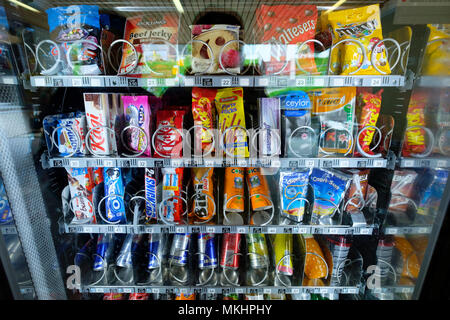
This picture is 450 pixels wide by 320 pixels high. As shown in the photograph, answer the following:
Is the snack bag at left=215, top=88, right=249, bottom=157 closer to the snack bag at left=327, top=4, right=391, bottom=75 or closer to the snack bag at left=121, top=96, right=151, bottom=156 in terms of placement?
the snack bag at left=121, top=96, right=151, bottom=156

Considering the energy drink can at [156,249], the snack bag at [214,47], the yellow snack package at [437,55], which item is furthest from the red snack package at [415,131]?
the energy drink can at [156,249]

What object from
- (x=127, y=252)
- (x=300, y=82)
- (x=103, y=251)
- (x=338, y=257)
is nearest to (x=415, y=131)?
(x=300, y=82)

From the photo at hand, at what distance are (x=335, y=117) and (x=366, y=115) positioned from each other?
0.13m

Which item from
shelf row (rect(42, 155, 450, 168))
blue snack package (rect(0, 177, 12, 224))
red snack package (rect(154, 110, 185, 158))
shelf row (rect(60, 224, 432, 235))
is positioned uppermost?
red snack package (rect(154, 110, 185, 158))

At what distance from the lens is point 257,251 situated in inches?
52.6

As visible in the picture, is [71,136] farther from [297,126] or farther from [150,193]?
[297,126]

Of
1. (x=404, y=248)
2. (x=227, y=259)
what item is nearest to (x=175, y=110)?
(x=227, y=259)

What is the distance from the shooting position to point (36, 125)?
45.4 inches

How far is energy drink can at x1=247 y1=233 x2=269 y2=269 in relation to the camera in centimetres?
131

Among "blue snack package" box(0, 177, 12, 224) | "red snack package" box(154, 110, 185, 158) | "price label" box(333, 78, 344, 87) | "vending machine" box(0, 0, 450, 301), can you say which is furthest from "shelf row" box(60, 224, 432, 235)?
"price label" box(333, 78, 344, 87)

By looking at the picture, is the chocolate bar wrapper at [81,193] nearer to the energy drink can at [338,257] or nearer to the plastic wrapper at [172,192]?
the plastic wrapper at [172,192]

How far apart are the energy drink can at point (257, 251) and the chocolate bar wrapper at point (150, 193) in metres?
0.52

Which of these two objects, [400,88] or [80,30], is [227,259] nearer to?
[400,88]

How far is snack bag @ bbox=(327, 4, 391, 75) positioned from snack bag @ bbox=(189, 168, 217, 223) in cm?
78
